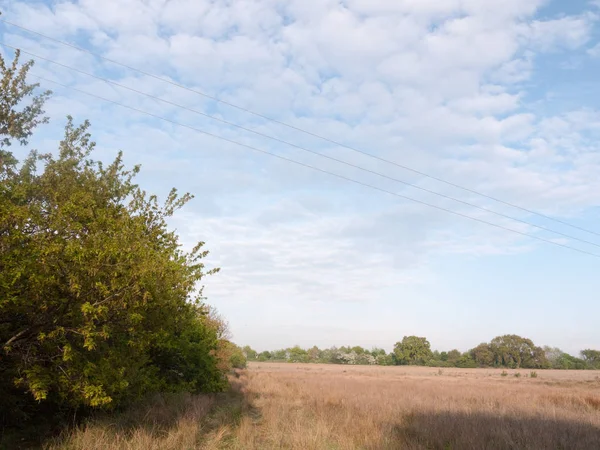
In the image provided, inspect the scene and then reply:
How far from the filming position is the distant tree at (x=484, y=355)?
107944 mm

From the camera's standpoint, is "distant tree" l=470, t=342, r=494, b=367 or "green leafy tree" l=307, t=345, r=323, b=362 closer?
"distant tree" l=470, t=342, r=494, b=367

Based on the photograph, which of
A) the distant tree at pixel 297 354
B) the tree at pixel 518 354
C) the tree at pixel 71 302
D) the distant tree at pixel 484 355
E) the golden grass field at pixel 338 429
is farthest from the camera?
the distant tree at pixel 297 354

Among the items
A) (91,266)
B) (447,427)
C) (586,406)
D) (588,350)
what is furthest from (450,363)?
(91,266)

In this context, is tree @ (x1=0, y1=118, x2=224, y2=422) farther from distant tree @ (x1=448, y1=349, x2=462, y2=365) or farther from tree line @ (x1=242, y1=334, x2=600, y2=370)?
distant tree @ (x1=448, y1=349, x2=462, y2=365)

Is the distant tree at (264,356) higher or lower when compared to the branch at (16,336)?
lower

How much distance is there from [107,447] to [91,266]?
3556mm

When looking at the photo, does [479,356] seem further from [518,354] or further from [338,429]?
[338,429]

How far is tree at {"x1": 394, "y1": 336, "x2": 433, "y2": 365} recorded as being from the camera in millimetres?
119812

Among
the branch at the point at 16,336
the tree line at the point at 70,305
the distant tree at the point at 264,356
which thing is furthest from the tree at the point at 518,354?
the branch at the point at 16,336

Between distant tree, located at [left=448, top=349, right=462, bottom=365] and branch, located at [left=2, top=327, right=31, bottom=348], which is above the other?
branch, located at [left=2, top=327, right=31, bottom=348]

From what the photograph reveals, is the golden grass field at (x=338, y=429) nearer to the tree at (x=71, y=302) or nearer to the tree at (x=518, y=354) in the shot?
the tree at (x=71, y=302)

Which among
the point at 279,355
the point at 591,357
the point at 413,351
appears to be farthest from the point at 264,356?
the point at 591,357

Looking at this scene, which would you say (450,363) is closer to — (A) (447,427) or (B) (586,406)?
(B) (586,406)

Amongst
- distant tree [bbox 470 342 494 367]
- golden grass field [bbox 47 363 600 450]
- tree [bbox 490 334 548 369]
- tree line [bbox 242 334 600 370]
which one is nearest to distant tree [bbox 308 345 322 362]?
tree line [bbox 242 334 600 370]
